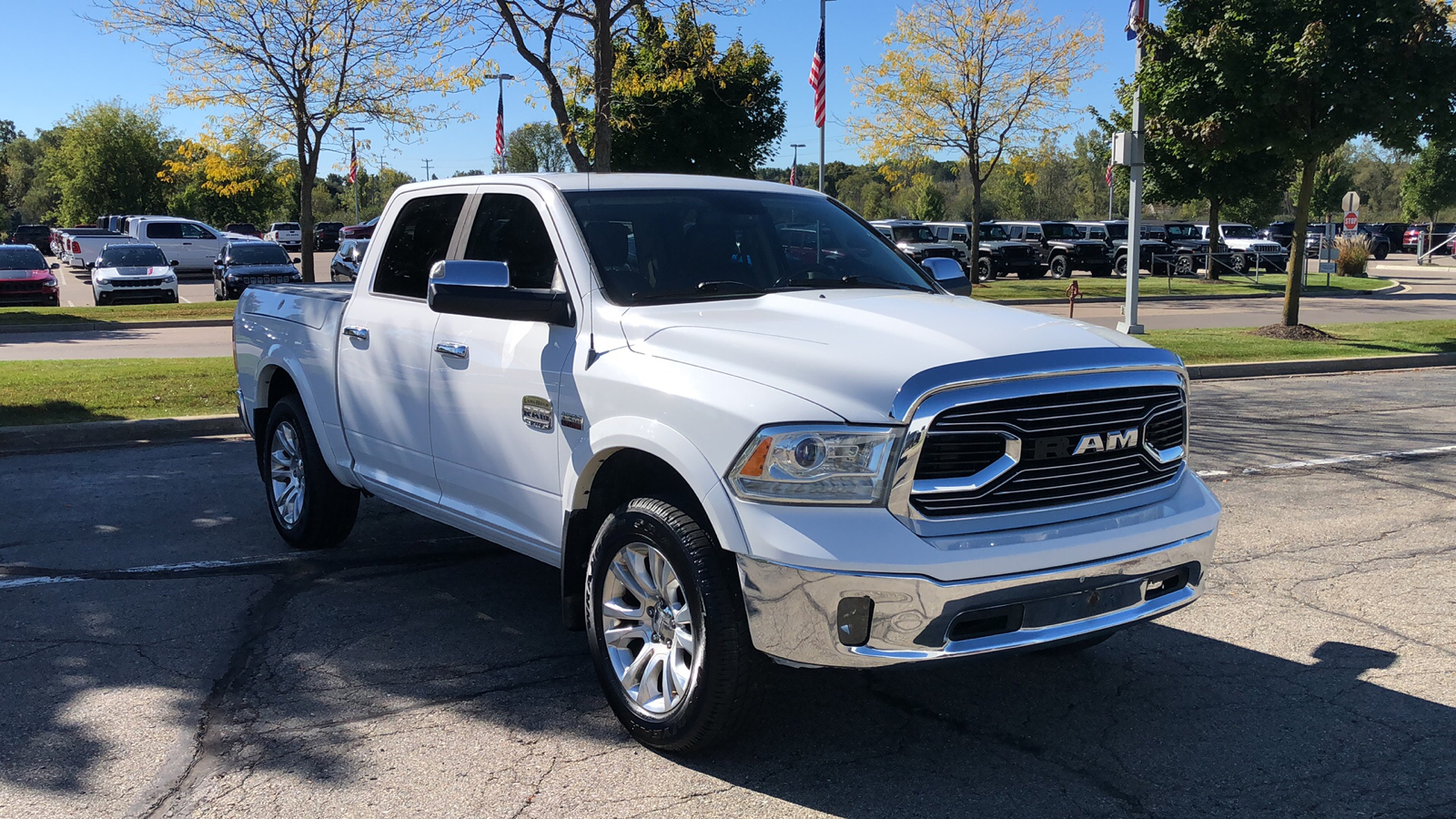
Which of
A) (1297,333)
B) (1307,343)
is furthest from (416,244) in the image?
(1297,333)

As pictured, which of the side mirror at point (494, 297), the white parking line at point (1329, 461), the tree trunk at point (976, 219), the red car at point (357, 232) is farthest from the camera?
the red car at point (357, 232)

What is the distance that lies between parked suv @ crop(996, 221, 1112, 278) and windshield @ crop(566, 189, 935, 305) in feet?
110

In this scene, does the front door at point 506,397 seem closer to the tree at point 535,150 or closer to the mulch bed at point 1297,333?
the mulch bed at point 1297,333

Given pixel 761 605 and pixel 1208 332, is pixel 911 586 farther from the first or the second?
pixel 1208 332

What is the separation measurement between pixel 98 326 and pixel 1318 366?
65.3 feet

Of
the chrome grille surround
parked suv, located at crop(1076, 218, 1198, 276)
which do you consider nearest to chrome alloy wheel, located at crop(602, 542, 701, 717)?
the chrome grille surround

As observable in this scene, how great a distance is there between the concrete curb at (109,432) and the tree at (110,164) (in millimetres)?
59095

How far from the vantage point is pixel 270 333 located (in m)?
6.50

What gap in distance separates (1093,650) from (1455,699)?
1.28m

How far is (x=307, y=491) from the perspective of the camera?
6.21 meters

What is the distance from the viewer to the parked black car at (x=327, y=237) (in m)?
64.9

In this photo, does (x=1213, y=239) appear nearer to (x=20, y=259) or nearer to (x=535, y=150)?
(x=20, y=259)

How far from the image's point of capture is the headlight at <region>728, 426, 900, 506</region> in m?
3.36

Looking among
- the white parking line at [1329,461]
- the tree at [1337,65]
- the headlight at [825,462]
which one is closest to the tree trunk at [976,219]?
the tree at [1337,65]
